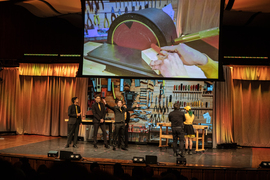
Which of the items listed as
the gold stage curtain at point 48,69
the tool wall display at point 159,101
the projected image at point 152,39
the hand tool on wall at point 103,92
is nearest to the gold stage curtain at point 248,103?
the tool wall display at point 159,101

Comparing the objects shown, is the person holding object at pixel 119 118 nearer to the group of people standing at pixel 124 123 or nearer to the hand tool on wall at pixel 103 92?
the group of people standing at pixel 124 123

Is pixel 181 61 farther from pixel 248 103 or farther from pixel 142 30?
pixel 248 103

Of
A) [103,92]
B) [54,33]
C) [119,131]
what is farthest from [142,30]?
[54,33]

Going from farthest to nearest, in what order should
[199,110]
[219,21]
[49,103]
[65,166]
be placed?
[49,103], [199,110], [219,21], [65,166]

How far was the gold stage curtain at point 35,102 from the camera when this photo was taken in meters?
11.0

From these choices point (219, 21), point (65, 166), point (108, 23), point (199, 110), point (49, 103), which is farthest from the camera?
point (49, 103)

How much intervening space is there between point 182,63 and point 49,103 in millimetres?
6125

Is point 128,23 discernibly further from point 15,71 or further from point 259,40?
point 15,71

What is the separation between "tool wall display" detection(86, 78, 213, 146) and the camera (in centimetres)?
961

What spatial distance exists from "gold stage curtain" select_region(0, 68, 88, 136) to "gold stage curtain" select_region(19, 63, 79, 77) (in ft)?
0.57

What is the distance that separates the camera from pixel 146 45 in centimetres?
738

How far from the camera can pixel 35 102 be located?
11422 mm

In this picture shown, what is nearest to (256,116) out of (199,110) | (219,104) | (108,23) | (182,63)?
(219,104)

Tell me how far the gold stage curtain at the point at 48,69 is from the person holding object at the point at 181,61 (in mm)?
4829
